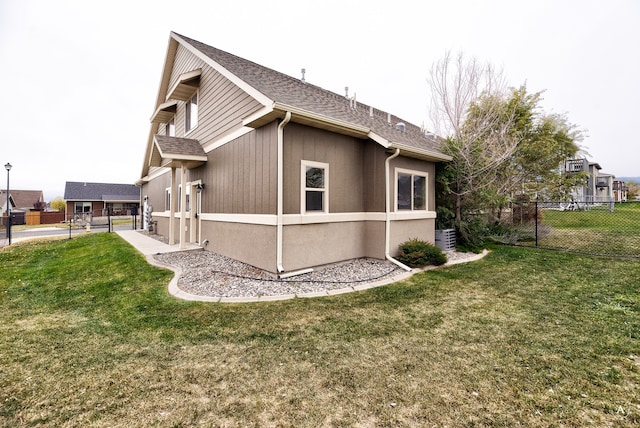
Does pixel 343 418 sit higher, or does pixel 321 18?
pixel 321 18

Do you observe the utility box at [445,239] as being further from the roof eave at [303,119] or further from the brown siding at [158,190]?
the brown siding at [158,190]

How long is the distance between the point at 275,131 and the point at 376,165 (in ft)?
9.27

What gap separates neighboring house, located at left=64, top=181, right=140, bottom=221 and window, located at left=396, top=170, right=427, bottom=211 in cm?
3731

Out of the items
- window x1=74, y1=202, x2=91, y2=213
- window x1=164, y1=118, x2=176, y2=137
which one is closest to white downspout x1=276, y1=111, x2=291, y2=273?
window x1=164, y1=118, x2=176, y2=137

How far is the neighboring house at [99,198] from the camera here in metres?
35.3

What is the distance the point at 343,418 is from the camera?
191cm

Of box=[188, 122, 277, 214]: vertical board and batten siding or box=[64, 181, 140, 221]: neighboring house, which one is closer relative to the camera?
box=[188, 122, 277, 214]: vertical board and batten siding

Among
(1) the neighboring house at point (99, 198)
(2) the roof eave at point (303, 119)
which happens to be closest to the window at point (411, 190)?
(2) the roof eave at point (303, 119)

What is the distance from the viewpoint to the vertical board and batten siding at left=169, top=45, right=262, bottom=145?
6984mm

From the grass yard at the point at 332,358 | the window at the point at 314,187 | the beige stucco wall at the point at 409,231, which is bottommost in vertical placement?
the grass yard at the point at 332,358

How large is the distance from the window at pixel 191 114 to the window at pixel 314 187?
5.87 metres

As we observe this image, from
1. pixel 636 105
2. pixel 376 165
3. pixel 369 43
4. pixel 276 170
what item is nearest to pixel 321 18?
pixel 369 43

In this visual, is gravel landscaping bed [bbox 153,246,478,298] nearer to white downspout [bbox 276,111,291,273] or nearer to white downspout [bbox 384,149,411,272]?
A: white downspout [bbox 384,149,411,272]

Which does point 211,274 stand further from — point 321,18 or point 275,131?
point 321,18
